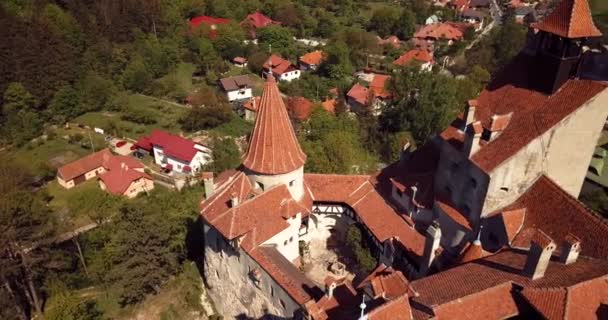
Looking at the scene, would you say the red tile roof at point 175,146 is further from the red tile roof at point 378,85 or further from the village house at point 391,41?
the village house at point 391,41

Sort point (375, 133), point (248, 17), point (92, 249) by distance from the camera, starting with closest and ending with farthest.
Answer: point (92, 249) → point (375, 133) → point (248, 17)

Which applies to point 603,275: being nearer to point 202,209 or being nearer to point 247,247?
point 247,247

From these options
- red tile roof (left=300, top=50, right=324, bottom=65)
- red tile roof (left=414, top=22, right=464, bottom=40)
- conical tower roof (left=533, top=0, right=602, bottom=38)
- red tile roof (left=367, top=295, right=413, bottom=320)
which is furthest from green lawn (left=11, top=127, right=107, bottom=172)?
red tile roof (left=414, top=22, right=464, bottom=40)

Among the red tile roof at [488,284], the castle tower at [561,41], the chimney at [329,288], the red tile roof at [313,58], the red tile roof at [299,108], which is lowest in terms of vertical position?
the red tile roof at [313,58]

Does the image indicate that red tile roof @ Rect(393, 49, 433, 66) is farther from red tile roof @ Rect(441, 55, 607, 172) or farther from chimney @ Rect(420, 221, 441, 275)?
chimney @ Rect(420, 221, 441, 275)

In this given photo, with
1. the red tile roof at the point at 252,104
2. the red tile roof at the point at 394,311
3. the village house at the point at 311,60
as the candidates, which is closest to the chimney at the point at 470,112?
the red tile roof at the point at 394,311

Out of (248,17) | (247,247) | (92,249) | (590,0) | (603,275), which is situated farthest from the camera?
(248,17)

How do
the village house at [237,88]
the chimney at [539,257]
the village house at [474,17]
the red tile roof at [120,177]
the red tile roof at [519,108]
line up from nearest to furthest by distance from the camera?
1. the chimney at [539,257]
2. the red tile roof at [519,108]
3. the red tile roof at [120,177]
4. the village house at [237,88]
5. the village house at [474,17]

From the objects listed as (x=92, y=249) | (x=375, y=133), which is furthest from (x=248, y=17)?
(x=92, y=249)
